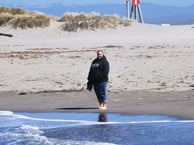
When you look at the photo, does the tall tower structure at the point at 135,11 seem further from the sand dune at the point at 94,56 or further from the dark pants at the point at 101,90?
the dark pants at the point at 101,90

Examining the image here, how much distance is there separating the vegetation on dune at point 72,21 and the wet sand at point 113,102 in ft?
72.9

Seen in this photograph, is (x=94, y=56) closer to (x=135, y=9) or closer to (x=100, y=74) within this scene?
(x=100, y=74)

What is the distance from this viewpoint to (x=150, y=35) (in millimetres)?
39969

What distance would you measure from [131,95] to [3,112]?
12.1 feet

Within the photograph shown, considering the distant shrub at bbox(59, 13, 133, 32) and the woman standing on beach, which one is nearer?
the woman standing on beach

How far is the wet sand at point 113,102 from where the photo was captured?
16500mm

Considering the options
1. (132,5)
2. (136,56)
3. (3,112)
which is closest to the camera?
(3,112)

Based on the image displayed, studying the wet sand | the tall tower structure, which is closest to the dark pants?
the wet sand

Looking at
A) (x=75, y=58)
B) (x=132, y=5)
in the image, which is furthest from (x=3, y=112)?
(x=132, y=5)

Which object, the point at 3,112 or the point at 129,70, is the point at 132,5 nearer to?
the point at 129,70

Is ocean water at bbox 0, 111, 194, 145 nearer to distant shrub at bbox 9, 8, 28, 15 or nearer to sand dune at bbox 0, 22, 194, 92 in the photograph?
sand dune at bbox 0, 22, 194, 92

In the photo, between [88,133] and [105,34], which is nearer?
[88,133]

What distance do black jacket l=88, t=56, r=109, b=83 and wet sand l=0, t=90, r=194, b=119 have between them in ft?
2.37

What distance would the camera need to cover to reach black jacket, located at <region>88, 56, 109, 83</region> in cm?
1655
